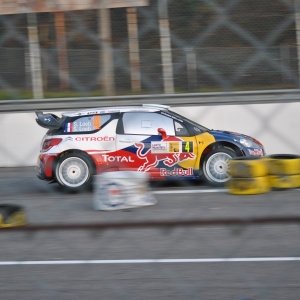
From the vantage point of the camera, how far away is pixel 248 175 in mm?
9750

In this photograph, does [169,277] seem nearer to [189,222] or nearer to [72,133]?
[189,222]

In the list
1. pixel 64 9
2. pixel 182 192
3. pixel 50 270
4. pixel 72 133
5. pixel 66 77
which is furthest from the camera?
pixel 72 133

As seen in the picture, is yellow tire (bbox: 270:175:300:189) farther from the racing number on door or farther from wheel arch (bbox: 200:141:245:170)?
the racing number on door

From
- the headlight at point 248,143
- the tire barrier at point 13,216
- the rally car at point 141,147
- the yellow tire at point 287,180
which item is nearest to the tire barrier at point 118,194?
the tire barrier at point 13,216

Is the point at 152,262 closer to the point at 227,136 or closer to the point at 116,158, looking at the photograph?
the point at 116,158

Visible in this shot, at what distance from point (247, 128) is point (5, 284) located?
548cm

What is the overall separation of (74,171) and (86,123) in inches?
27.6

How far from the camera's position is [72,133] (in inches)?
436

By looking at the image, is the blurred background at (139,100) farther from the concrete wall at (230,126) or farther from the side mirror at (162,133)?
the side mirror at (162,133)

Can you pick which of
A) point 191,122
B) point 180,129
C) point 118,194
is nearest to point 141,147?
point 180,129

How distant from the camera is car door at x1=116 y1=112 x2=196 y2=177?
35.5 ft

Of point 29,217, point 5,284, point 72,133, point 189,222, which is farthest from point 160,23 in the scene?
point 72,133

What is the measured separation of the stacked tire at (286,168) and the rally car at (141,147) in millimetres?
923

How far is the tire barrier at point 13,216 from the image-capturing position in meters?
5.24
